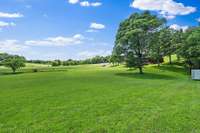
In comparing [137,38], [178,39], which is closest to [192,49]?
[178,39]

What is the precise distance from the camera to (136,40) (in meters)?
38.6

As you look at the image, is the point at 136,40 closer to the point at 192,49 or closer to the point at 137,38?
the point at 137,38

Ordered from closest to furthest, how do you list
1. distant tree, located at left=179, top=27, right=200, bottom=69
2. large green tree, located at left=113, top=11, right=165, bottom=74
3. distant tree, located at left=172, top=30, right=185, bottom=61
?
large green tree, located at left=113, top=11, right=165, bottom=74
distant tree, located at left=179, top=27, right=200, bottom=69
distant tree, located at left=172, top=30, right=185, bottom=61

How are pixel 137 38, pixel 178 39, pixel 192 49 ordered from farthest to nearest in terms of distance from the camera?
pixel 178 39
pixel 192 49
pixel 137 38

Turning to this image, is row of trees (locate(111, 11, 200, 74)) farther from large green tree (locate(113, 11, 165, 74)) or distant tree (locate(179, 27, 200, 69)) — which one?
Result: distant tree (locate(179, 27, 200, 69))

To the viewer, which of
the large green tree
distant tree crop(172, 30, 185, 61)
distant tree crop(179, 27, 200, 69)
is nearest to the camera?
the large green tree

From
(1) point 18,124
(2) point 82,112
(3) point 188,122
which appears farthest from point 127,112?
(1) point 18,124

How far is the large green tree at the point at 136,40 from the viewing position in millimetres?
38219

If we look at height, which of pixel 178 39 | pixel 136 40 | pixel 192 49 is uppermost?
pixel 178 39

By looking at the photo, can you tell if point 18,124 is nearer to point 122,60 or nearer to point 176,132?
point 176,132

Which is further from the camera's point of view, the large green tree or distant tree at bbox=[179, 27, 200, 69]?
distant tree at bbox=[179, 27, 200, 69]

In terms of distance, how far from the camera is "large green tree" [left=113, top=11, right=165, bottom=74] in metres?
38.2

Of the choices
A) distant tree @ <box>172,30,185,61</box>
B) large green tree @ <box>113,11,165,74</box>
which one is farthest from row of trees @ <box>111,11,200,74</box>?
distant tree @ <box>172,30,185,61</box>

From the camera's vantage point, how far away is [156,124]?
870 centimetres
